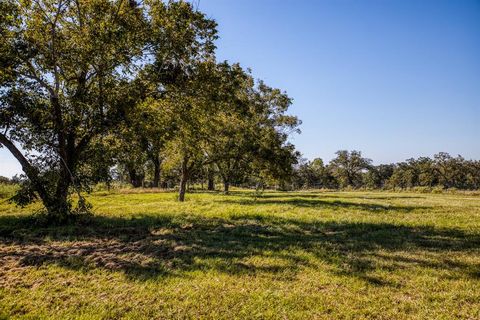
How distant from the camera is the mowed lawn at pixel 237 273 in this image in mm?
5613

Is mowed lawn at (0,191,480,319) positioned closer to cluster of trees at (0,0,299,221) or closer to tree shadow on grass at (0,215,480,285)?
tree shadow on grass at (0,215,480,285)

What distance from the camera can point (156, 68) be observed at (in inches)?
623

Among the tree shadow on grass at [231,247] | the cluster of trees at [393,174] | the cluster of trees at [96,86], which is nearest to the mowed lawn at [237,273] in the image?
the tree shadow on grass at [231,247]

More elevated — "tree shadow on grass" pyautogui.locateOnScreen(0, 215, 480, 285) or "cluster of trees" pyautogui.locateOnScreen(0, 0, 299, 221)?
"cluster of trees" pyautogui.locateOnScreen(0, 0, 299, 221)

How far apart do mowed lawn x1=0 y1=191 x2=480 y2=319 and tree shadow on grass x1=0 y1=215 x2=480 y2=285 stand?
38 millimetres

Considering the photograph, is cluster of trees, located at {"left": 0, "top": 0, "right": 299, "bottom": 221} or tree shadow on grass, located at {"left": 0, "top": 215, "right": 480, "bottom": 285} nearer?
tree shadow on grass, located at {"left": 0, "top": 215, "right": 480, "bottom": 285}

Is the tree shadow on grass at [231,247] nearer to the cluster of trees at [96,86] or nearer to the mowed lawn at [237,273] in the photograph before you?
the mowed lawn at [237,273]

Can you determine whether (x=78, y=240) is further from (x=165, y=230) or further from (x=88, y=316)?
(x=88, y=316)

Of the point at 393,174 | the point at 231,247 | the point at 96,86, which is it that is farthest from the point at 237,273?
the point at 393,174

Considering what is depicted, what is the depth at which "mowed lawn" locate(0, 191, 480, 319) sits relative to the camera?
221 inches

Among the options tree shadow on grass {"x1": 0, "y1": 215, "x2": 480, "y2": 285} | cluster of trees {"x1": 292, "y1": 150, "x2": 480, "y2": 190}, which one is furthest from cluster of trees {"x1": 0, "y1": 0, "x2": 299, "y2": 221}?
cluster of trees {"x1": 292, "y1": 150, "x2": 480, "y2": 190}

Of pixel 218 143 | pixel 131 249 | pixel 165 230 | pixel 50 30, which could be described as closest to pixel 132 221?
pixel 165 230

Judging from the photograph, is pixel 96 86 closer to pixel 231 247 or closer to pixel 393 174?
pixel 231 247

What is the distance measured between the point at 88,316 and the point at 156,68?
1301 centimetres
